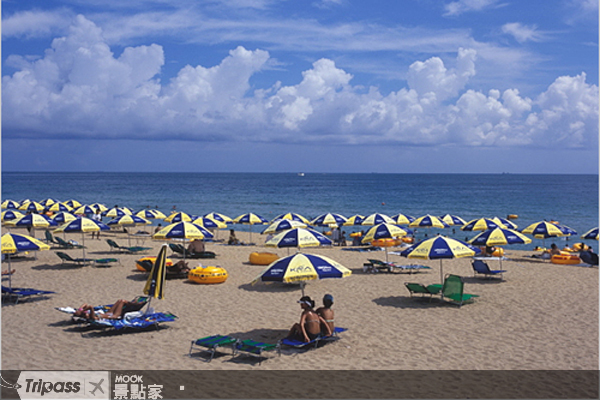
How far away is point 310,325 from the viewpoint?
367 inches

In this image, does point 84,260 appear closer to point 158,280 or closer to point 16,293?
point 16,293

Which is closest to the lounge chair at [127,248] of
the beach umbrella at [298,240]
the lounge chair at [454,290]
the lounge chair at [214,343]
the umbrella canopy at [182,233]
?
the umbrella canopy at [182,233]

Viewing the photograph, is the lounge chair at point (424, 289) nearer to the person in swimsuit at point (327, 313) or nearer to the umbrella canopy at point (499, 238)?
the umbrella canopy at point (499, 238)

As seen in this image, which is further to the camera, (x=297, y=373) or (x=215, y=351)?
(x=215, y=351)

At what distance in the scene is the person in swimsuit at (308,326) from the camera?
364 inches

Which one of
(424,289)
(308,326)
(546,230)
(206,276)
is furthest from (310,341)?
(546,230)

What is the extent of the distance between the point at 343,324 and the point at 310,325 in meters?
1.88

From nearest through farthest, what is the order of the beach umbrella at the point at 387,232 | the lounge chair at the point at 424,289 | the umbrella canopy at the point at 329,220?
1. the lounge chair at the point at 424,289
2. the beach umbrella at the point at 387,232
3. the umbrella canopy at the point at 329,220

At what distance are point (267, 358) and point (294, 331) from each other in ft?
2.76

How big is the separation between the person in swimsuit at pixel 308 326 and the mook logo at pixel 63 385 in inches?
127

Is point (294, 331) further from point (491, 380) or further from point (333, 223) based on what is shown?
point (333, 223)

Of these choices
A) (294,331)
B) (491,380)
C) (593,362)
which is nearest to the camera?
(491,380)

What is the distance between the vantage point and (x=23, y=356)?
8578 mm

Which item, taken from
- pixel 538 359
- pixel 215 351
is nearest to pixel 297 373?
pixel 215 351
